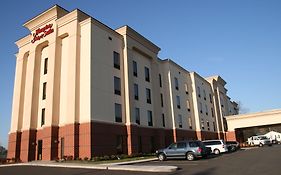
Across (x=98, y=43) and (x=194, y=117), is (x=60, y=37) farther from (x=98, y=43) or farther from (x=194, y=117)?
(x=194, y=117)

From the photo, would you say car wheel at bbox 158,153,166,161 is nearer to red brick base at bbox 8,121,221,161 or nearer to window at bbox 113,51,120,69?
red brick base at bbox 8,121,221,161

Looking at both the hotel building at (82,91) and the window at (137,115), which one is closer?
the hotel building at (82,91)

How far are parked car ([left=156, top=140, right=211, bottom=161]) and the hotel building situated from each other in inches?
253

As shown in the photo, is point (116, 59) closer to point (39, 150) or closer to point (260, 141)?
point (39, 150)

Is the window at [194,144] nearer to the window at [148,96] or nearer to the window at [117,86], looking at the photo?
the window at [117,86]

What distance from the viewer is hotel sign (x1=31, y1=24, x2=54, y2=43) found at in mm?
32200

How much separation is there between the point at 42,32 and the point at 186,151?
22.6m

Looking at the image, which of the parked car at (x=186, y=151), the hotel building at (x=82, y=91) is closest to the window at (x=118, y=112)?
the hotel building at (x=82, y=91)

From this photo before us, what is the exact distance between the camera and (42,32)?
3312cm

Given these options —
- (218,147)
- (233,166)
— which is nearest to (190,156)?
(233,166)

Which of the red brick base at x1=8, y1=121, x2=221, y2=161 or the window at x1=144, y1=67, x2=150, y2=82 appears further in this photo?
the window at x1=144, y1=67, x2=150, y2=82

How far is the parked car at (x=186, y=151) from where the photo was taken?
23.5m

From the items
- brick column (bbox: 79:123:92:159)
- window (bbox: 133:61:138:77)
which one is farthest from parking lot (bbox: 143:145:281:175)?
window (bbox: 133:61:138:77)

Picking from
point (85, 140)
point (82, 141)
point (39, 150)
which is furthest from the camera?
point (39, 150)
